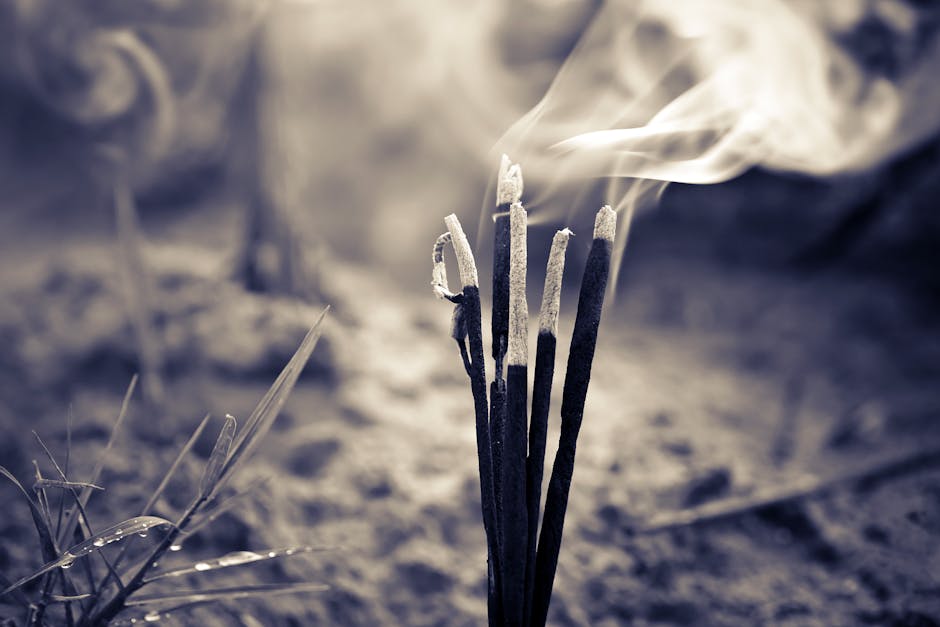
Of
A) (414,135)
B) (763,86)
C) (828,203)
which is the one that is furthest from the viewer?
(414,135)

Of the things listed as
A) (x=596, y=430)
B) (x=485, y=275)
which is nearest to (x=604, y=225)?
(x=596, y=430)

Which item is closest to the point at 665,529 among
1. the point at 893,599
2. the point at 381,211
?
the point at 893,599

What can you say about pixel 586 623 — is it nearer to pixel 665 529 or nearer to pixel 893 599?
pixel 665 529

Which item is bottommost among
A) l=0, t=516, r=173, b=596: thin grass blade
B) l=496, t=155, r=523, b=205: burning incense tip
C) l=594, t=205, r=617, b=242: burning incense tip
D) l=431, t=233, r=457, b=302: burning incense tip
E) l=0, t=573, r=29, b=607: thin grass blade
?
l=0, t=573, r=29, b=607: thin grass blade

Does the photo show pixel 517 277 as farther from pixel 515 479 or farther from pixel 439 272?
pixel 515 479

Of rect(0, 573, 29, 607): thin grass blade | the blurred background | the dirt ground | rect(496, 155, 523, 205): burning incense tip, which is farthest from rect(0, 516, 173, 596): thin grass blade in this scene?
rect(496, 155, 523, 205): burning incense tip

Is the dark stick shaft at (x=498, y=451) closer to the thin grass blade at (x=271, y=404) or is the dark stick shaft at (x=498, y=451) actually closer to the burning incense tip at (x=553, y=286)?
the burning incense tip at (x=553, y=286)

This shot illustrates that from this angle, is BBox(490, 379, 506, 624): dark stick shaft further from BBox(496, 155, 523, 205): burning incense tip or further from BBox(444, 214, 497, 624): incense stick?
BBox(496, 155, 523, 205): burning incense tip
